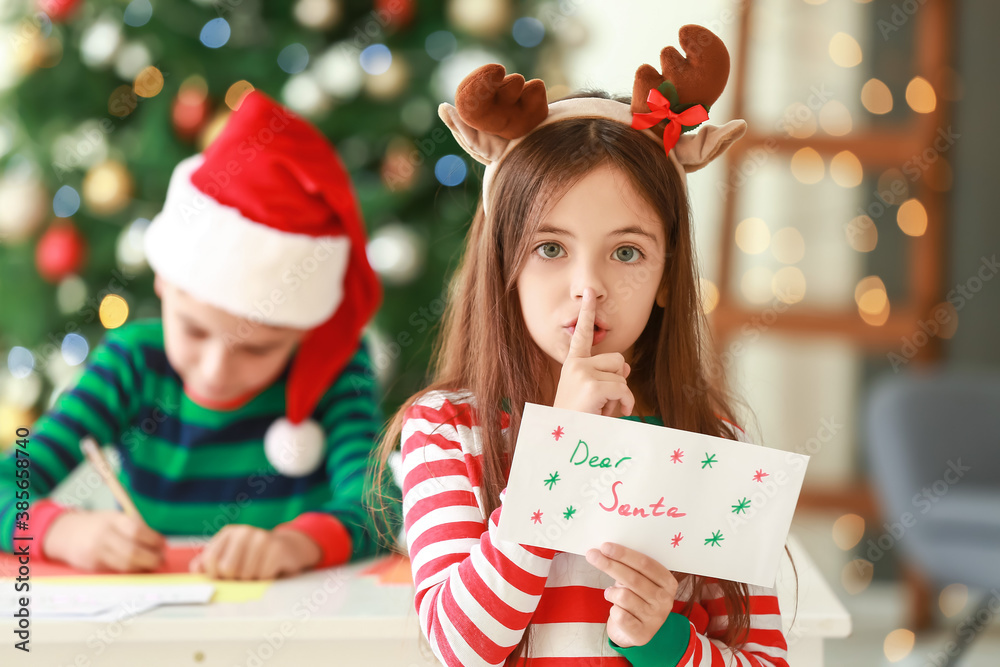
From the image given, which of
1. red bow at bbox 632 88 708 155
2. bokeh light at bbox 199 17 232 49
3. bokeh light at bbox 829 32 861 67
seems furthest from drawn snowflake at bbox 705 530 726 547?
bokeh light at bbox 829 32 861 67

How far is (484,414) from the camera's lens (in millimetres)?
728

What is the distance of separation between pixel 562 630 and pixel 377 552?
46cm

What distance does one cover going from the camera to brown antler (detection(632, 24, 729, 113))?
71 cm

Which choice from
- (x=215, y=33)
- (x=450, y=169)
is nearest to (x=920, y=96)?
(x=450, y=169)

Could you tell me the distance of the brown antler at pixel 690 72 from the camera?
71cm

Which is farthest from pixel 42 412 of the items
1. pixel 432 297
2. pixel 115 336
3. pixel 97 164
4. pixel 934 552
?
pixel 934 552

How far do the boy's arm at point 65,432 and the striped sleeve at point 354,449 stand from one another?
294 mm

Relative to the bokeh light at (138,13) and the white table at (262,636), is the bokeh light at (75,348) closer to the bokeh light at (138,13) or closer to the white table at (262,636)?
the bokeh light at (138,13)

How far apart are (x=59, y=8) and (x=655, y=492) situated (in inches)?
66.0

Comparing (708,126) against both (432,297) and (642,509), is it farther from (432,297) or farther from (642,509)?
(432,297)

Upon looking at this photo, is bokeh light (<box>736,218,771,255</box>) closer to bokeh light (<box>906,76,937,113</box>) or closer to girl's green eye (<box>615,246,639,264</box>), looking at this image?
bokeh light (<box>906,76,937,113</box>)

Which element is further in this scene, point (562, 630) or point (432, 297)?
point (432, 297)

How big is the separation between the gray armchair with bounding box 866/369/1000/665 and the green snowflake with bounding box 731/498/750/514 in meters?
1.47

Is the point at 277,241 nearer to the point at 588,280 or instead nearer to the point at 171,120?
the point at 588,280
